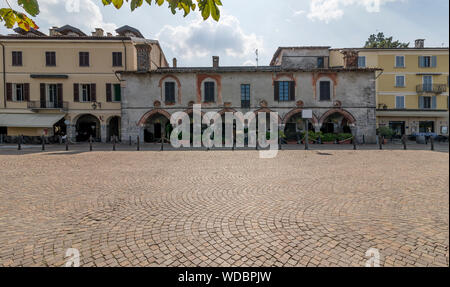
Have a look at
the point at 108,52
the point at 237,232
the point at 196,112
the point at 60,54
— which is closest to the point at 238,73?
the point at 196,112

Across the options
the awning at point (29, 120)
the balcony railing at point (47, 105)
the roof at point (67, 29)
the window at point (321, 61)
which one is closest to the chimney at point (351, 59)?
the window at point (321, 61)

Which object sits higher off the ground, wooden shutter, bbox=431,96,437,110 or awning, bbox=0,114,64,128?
wooden shutter, bbox=431,96,437,110

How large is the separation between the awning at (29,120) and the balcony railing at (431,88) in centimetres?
4229

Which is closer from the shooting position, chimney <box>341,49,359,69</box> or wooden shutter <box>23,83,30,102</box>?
chimney <box>341,49,359,69</box>

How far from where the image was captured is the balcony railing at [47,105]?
22000 millimetres

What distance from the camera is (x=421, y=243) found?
2949 millimetres

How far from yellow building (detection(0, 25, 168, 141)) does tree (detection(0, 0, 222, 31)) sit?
2157cm

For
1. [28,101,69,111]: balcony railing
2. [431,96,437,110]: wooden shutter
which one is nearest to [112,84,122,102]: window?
[28,101,69,111]: balcony railing

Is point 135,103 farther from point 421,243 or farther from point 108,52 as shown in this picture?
point 421,243

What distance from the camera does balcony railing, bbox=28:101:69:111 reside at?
72.2 ft

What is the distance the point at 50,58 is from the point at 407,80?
42.2m

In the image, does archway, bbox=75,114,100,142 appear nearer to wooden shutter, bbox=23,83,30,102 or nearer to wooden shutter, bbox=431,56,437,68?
wooden shutter, bbox=23,83,30,102

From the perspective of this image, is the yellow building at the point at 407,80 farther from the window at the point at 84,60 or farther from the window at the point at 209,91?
the window at the point at 84,60

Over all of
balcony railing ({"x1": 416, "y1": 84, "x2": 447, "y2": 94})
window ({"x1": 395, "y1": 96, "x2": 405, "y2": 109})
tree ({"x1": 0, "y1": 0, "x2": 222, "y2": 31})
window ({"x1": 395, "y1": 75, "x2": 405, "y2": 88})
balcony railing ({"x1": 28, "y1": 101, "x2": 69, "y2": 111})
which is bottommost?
tree ({"x1": 0, "y1": 0, "x2": 222, "y2": 31})
